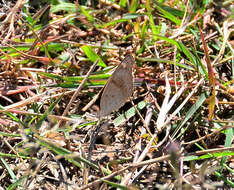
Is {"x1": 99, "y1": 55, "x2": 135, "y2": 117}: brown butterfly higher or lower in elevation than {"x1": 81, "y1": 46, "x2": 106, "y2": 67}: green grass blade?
lower

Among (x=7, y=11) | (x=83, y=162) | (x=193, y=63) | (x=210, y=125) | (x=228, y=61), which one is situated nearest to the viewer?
(x=83, y=162)

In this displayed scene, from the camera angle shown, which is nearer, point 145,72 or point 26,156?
point 26,156

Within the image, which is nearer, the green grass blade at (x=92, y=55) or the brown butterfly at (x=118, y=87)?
the brown butterfly at (x=118, y=87)

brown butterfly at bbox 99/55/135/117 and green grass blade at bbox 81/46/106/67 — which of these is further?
green grass blade at bbox 81/46/106/67

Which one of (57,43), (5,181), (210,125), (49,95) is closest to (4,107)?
(49,95)

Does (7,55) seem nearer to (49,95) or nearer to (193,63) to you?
(49,95)

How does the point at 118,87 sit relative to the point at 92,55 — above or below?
below

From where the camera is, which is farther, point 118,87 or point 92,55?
point 92,55

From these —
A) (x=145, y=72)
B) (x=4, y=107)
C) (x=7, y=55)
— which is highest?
(x=7, y=55)
